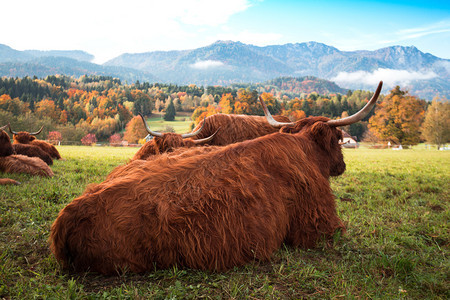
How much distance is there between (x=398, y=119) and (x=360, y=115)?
48670 millimetres

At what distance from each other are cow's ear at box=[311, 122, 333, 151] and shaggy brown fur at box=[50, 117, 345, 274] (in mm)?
705

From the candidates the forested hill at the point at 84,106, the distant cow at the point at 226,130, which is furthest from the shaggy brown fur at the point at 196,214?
the forested hill at the point at 84,106

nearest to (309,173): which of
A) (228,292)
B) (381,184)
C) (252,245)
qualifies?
(252,245)

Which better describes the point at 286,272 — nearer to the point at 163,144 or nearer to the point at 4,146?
the point at 163,144

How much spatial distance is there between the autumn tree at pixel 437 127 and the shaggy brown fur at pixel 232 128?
172 ft

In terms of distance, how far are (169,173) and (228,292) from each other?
3.67 feet

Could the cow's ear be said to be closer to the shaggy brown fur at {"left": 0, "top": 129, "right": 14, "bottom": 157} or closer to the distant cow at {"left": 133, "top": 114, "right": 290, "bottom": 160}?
the distant cow at {"left": 133, "top": 114, "right": 290, "bottom": 160}

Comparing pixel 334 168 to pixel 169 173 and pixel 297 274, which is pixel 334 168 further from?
pixel 169 173

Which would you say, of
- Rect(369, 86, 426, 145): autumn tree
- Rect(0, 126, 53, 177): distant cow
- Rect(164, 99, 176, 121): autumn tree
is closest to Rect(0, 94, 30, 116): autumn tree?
Rect(164, 99, 176, 121): autumn tree

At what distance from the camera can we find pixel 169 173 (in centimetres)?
262

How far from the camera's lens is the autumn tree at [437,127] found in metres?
48.4

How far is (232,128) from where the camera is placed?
712 cm

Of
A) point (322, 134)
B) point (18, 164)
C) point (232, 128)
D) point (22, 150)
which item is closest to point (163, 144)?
point (232, 128)

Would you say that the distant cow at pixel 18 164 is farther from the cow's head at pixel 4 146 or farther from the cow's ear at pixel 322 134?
the cow's ear at pixel 322 134
